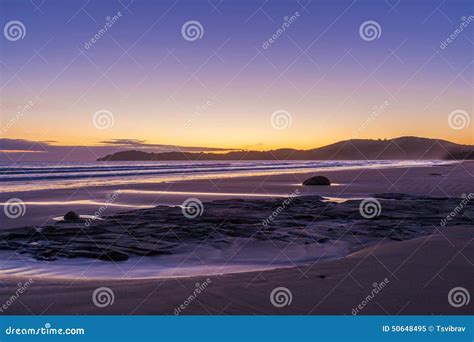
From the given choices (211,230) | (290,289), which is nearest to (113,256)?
(211,230)

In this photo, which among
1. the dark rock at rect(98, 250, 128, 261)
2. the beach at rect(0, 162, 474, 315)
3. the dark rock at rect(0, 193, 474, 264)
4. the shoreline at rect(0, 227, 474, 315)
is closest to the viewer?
the shoreline at rect(0, 227, 474, 315)

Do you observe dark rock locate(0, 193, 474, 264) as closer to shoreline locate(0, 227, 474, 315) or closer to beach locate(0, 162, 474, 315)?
beach locate(0, 162, 474, 315)

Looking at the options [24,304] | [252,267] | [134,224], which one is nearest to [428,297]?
[252,267]

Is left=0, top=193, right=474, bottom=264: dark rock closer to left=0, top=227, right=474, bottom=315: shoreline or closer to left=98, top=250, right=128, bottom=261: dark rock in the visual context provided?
left=98, top=250, right=128, bottom=261: dark rock

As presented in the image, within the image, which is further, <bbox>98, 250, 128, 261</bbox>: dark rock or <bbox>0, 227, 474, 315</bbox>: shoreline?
<bbox>98, 250, 128, 261</bbox>: dark rock

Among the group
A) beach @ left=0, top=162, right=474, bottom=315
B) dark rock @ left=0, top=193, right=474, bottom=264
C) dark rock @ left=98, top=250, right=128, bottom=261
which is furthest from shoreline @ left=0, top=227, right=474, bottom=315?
dark rock @ left=0, top=193, right=474, bottom=264

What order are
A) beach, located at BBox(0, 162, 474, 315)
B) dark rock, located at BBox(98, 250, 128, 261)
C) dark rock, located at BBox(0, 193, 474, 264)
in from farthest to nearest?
dark rock, located at BBox(0, 193, 474, 264)
dark rock, located at BBox(98, 250, 128, 261)
beach, located at BBox(0, 162, 474, 315)

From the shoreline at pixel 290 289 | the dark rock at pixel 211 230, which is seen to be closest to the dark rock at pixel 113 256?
the dark rock at pixel 211 230

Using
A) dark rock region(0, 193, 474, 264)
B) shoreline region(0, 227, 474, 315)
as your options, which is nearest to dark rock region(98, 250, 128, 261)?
dark rock region(0, 193, 474, 264)

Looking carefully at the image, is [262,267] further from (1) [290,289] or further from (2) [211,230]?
(2) [211,230]

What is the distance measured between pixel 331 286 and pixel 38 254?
502 centimetres

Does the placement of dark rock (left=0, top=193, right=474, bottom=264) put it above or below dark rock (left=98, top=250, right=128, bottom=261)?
above

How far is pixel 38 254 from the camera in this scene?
8031 mm

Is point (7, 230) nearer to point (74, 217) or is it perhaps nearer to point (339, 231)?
point (74, 217)
